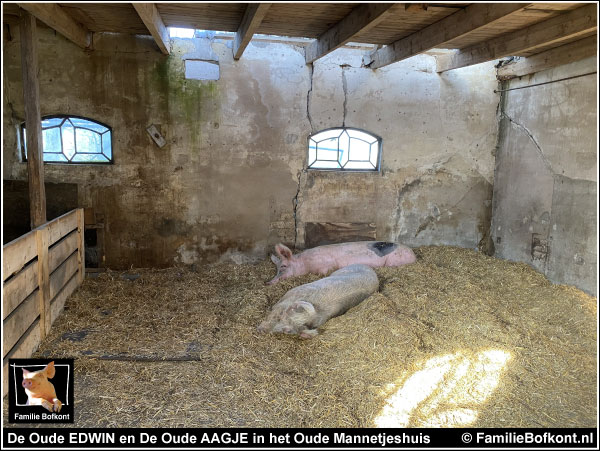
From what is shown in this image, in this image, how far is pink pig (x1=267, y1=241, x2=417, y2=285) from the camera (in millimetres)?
6609

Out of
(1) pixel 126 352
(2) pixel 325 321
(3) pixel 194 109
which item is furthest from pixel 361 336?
(3) pixel 194 109

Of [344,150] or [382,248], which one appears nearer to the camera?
[382,248]

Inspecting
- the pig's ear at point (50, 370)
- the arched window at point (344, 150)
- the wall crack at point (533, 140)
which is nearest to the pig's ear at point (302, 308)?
the pig's ear at point (50, 370)

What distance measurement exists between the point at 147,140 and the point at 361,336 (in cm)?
431

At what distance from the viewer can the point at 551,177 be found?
6395mm

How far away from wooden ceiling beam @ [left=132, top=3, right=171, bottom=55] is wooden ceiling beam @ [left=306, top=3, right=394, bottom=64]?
6.57 ft

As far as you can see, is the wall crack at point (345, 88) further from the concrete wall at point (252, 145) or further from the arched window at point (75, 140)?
the arched window at point (75, 140)

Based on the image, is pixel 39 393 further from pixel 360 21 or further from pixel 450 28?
pixel 450 28

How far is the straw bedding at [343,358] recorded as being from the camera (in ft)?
10.9

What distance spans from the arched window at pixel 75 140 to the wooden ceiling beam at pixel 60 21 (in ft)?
3.51

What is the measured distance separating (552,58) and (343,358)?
5.14 meters

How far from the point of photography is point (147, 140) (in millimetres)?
6652

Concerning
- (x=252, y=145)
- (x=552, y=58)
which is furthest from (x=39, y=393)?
(x=552, y=58)
